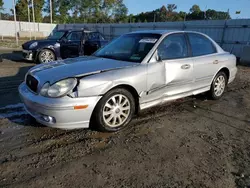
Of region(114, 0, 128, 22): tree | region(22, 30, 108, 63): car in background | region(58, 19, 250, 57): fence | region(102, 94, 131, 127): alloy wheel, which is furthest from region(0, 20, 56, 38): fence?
region(102, 94, 131, 127): alloy wheel

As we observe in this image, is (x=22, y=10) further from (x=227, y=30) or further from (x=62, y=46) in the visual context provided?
(x=227, y=30)

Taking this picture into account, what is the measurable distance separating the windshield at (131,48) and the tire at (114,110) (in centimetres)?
68

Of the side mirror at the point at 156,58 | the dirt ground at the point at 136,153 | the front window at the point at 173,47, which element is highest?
the front window at the point at 173,47

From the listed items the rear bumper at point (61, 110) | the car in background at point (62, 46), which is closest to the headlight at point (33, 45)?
the car in background at point (62, 46)

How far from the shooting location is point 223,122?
408 cm

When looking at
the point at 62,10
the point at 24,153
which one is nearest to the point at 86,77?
the point at 24,153

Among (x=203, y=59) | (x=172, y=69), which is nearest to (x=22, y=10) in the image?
(x=203, y=59)

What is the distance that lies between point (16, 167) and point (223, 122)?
329 centimetres

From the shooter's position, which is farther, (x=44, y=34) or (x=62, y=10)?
(x=62, y=10)

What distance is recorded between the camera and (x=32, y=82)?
344 cm

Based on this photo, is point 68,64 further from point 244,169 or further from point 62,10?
point 62,10

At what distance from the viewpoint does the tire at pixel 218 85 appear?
203 inches

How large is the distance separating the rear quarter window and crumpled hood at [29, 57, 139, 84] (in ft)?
5.13

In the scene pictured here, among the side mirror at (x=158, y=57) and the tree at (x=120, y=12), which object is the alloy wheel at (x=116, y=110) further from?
the tree at (x=120, y=12)
